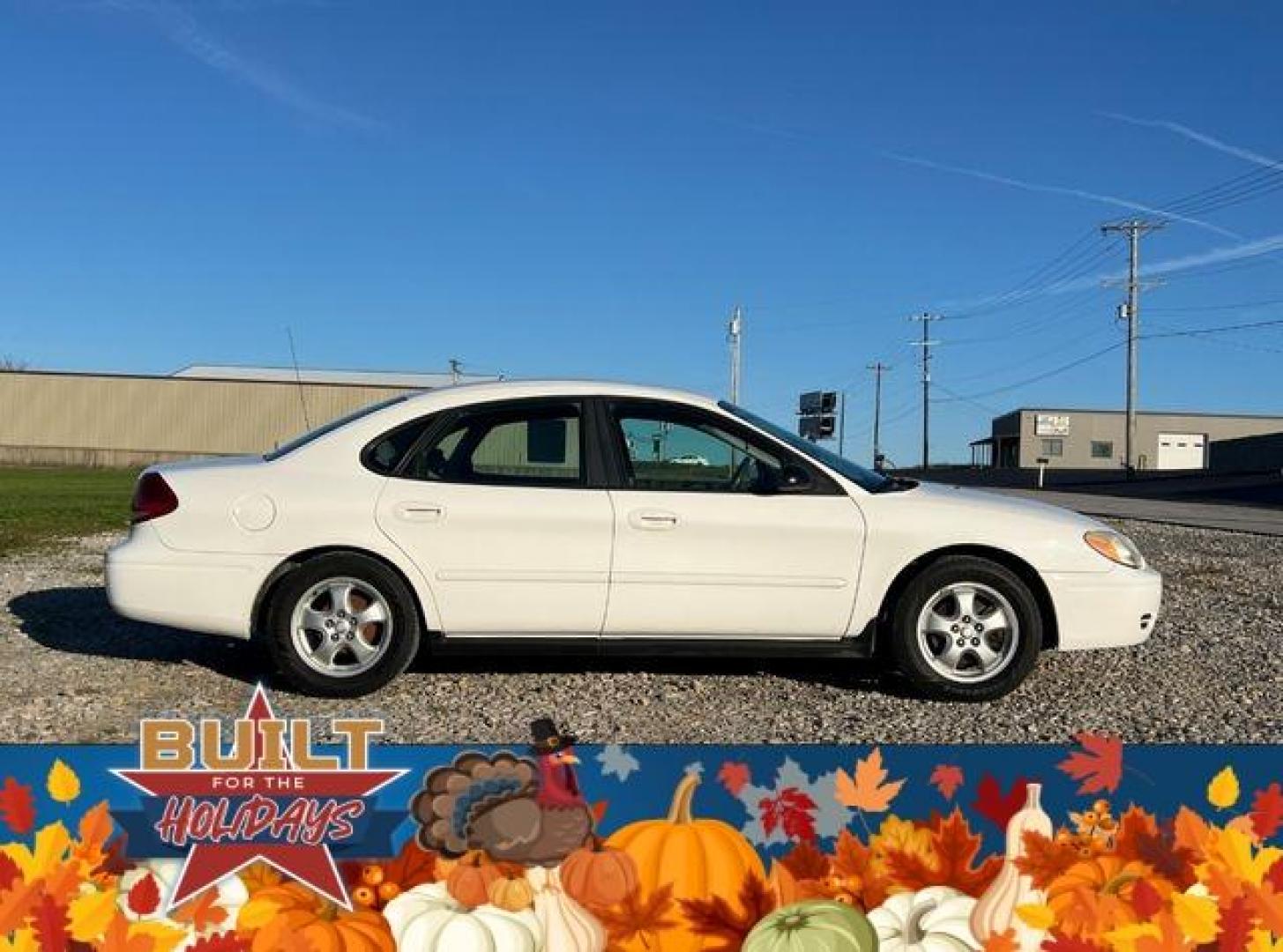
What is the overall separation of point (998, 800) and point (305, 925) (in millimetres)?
800

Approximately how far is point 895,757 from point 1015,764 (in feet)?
0.45

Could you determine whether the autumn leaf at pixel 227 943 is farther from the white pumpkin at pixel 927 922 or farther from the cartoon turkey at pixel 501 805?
the white pumpkin at pixel 927 922

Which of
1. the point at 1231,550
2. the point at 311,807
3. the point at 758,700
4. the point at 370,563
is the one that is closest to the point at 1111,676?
the point at 758,700

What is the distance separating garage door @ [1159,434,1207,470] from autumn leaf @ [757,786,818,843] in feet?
268

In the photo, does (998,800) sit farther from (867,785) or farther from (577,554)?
(577,554)

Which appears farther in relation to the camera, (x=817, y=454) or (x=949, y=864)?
(x=817, y=454)

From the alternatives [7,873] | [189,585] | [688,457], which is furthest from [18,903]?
[688,457]

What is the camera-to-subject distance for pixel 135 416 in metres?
57.2

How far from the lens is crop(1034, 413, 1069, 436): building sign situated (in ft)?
258

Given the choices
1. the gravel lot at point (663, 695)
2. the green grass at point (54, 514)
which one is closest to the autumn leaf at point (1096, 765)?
the gravel lot at point (663, 695)

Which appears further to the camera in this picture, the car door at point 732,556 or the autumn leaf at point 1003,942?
the car door at point 732,556

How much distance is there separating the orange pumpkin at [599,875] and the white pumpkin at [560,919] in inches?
0.4

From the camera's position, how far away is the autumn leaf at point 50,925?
1.27 meters

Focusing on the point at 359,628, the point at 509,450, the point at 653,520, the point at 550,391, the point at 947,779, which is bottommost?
the point at 359,628
